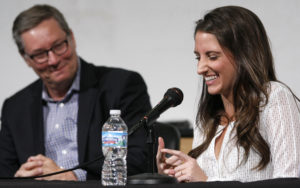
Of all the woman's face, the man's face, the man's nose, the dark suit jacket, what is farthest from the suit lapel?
the woman's face

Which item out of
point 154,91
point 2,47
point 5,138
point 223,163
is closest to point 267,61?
point 223,163

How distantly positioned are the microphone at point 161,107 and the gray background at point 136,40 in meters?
2.29

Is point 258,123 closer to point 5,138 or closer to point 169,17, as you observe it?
point 5,138

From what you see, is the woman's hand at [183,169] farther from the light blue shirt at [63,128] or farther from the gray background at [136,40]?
the gray background at [136,40]

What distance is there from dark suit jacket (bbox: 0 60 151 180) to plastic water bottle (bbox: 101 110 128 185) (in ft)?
2.69

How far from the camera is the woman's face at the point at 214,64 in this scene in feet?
6.91

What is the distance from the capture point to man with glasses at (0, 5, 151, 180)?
2.85m

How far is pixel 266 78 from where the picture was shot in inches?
82.5

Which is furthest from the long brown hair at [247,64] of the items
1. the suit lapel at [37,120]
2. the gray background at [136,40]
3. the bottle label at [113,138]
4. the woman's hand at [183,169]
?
the gray background at [136,40]

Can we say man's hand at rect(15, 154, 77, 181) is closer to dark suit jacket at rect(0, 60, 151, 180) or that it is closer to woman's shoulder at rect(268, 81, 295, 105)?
dark suit jacket at rect(0, 60, 151, 180)

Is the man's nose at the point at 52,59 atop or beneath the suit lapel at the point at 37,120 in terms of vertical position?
atop

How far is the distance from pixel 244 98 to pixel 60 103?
1294 mm

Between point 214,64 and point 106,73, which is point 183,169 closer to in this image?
point 214,64

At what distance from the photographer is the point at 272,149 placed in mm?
1991
